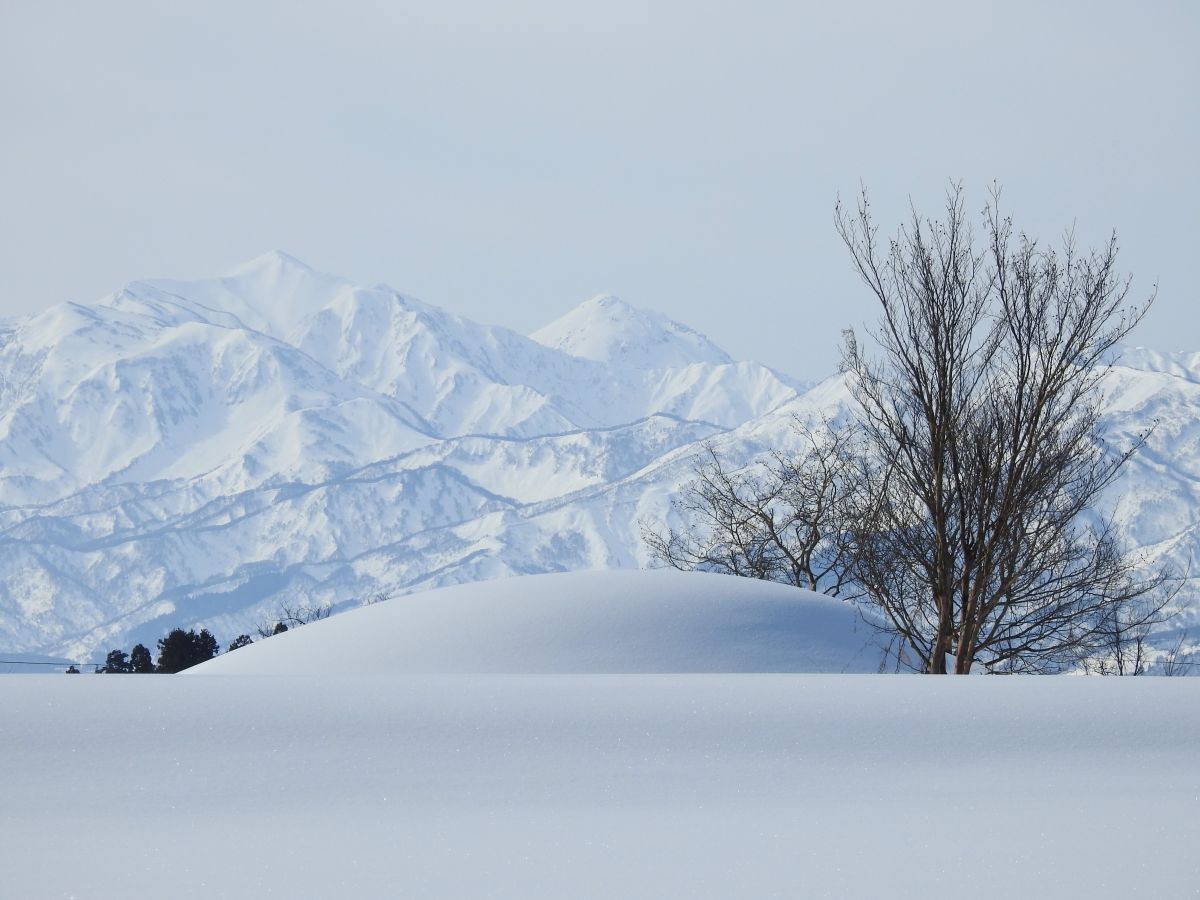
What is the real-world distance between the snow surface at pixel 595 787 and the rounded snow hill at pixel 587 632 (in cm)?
539

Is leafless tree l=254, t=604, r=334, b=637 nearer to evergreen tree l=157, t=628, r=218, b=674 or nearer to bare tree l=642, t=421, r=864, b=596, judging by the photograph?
evergreen tree l=157, t=628, r=218, b=674

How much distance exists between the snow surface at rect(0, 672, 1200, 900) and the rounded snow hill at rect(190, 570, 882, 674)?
5392 millimetres

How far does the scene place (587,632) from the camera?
11352 mm

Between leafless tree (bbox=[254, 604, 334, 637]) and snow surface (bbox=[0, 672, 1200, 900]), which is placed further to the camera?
leafless tree (bbox=[254, 604, 334, 637])

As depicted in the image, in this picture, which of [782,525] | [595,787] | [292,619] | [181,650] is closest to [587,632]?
[595,787]

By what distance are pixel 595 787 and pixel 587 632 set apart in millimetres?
6468

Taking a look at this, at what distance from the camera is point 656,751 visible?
5.06m

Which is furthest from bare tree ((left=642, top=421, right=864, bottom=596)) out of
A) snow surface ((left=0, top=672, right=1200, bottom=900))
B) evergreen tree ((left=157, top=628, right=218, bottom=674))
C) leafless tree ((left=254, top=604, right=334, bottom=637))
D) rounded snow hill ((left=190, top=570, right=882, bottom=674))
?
snow surface ((left=0, top=672, right=1200, bottom=900))

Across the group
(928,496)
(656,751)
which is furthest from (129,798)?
(928,496)

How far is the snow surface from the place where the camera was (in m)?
4.28

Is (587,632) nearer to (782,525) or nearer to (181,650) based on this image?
(782,525)

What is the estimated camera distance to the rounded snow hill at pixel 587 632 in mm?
11117

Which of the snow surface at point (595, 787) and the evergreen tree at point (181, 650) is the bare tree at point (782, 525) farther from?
the snow surface at point (595, 787)

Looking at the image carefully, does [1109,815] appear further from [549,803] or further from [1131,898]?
[549,803]
